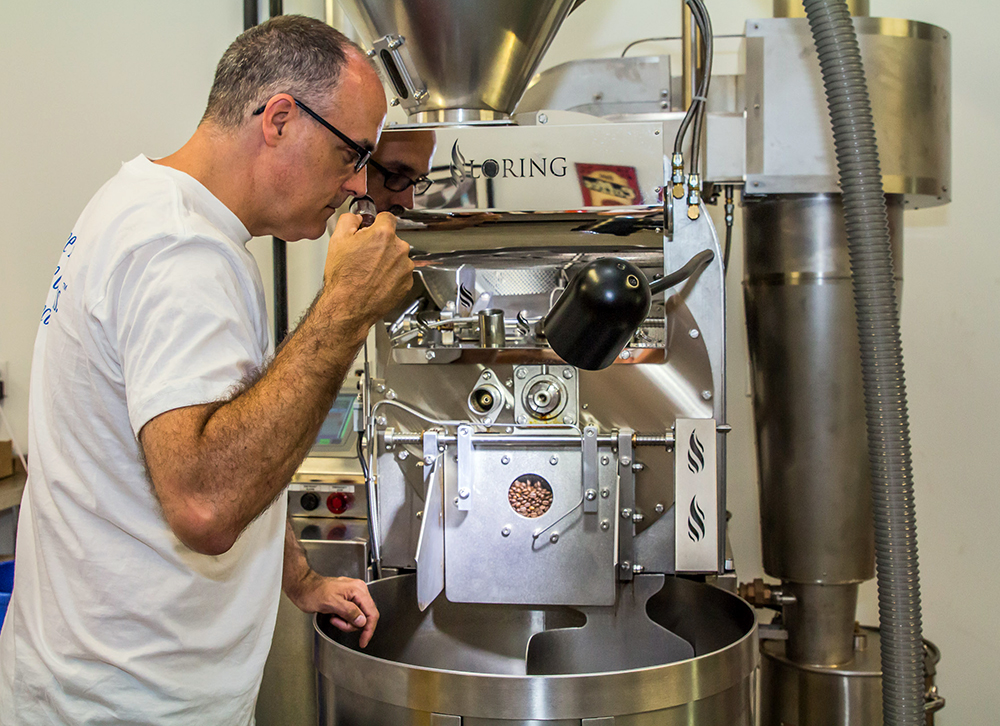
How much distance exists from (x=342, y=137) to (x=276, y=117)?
75 millimetres

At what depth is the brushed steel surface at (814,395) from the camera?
1.42 metres

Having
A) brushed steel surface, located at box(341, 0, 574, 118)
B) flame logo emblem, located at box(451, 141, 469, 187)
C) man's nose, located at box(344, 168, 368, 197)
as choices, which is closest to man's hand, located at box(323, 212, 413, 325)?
man's nose, located at box(344, 168, 368, 197)

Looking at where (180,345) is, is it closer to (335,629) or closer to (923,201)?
(335,629)

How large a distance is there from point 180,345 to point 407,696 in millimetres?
480

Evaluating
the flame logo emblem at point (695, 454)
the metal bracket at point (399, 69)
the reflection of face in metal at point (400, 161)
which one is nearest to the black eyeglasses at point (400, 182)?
the reflection of face in metal at point (400, 161)

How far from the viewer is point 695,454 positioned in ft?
3.88

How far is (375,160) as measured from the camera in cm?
118

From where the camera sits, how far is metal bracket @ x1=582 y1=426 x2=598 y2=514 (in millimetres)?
1148

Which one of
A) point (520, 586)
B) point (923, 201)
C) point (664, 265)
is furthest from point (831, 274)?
point (520, 586)

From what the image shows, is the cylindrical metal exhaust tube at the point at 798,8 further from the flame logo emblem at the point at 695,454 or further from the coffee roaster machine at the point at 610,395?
the flame logo emblem at the point at 695,454

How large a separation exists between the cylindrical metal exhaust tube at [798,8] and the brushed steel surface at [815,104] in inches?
5.4

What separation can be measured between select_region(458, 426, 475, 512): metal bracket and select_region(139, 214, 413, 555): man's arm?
34 centimetres

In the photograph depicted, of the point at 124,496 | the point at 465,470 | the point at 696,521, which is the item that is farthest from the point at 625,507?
the point at 124,496

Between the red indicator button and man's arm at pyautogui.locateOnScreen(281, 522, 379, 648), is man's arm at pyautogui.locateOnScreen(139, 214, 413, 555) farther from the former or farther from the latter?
the red indicator button
